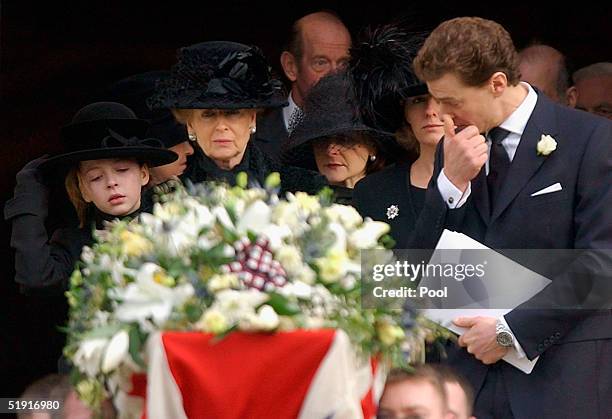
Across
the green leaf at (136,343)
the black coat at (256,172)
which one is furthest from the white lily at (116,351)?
the black coat at (256,172)

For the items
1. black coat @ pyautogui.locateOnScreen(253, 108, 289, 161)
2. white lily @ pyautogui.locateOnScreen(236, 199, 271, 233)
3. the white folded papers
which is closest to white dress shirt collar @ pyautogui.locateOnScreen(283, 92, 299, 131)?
black coat @ pyautogui.locateOnScreen(253, 108, 289, 161)

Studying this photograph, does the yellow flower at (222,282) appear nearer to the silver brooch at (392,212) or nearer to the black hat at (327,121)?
the silver brooch at (392,212)

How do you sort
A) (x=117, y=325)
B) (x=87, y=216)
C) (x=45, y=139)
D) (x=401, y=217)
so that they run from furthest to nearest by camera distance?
(x=45, y=139), (x=87, y=216), (x=401, y=217), (x=117, y=325)

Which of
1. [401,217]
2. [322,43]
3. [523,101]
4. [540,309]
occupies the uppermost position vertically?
[322,43]

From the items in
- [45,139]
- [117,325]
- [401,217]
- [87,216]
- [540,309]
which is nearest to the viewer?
[117,325]

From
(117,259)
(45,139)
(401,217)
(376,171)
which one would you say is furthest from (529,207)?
(45,139)

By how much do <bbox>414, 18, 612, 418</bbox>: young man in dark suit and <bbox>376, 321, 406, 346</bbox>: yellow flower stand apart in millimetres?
643

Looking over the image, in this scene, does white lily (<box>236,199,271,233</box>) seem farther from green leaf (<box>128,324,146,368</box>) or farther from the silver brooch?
the silver brooch

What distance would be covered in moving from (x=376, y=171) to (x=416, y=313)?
123 centimetres

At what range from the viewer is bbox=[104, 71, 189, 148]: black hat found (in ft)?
13.8

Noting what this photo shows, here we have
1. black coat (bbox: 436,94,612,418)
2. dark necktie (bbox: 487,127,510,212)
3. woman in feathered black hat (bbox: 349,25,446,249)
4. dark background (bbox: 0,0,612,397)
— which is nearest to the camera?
black coat (bbox: 436,94,612,418)

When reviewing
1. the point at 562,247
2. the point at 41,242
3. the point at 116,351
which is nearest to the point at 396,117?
the point at 562,247

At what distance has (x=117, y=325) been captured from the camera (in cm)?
264

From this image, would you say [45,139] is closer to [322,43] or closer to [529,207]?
[322,43]
